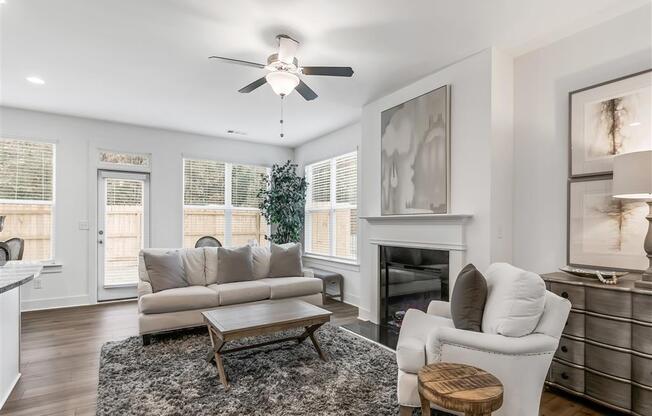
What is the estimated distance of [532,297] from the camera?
6.48 ft

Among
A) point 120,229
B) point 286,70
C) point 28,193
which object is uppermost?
point 286,70

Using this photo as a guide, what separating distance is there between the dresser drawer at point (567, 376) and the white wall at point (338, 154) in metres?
2.94

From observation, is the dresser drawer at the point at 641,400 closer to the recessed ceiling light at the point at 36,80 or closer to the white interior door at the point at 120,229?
the recessed ceiling light at the point at 36,80

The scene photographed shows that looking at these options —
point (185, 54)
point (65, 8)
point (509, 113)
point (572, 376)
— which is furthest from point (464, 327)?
point (65, 8)

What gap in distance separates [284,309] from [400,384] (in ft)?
4.49

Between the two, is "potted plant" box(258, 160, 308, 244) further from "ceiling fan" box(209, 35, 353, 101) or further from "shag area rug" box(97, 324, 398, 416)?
"ceiling fan" box(209, 35, 353, 101)

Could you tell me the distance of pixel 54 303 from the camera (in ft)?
16.3

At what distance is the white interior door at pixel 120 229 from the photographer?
211 inches

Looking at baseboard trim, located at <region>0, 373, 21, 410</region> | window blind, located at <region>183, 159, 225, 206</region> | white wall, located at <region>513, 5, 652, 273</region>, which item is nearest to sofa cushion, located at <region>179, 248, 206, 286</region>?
baseboard trim, located at <region>0, 373, 21, 410</region>

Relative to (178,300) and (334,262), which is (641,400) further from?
(334,262)

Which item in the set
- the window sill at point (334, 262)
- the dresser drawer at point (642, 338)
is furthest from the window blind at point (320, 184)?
the dresser drawer at point (642, 338)

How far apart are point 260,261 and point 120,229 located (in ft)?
8.37

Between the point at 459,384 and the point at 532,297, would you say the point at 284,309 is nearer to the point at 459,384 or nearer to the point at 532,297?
the point at 459,384

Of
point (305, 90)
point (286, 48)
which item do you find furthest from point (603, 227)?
point (286, 48)
